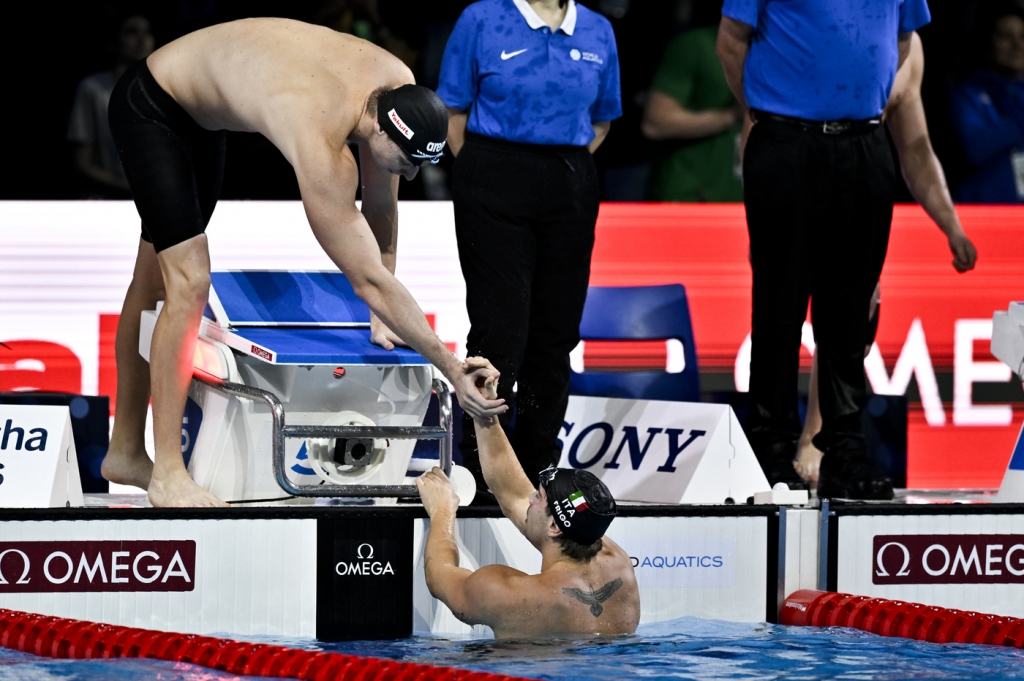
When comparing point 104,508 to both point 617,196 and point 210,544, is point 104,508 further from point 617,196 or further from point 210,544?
point 617,196

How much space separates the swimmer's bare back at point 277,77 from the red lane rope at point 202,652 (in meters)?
1.36

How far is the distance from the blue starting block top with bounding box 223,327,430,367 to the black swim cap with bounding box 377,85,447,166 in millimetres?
692

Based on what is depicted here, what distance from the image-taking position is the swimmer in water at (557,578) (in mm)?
4027

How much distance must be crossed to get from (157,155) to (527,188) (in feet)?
3.80

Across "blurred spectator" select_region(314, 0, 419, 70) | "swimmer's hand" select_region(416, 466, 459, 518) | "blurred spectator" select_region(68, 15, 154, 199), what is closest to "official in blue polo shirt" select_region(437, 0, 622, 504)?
"swimmer's hand" select_region(416, 466, 459, 518)

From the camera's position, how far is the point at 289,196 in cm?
691

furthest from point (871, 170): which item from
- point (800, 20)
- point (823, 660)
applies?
point (823, 660)

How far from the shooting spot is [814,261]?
4.94m

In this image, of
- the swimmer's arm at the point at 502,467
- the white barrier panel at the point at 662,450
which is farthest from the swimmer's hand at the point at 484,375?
the white barrier panel at the point at 662,450

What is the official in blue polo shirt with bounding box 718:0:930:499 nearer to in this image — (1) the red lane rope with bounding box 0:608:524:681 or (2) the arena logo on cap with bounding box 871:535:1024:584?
(2) the arena logo on cap with bounding box 871:535:1024:584

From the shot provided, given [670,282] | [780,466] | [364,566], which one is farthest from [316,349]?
[670,282]

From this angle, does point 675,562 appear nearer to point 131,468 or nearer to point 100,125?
point 131,468

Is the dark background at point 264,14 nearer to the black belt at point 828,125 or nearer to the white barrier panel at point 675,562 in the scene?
the black belt at point 828,125

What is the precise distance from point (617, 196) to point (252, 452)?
117 inches
